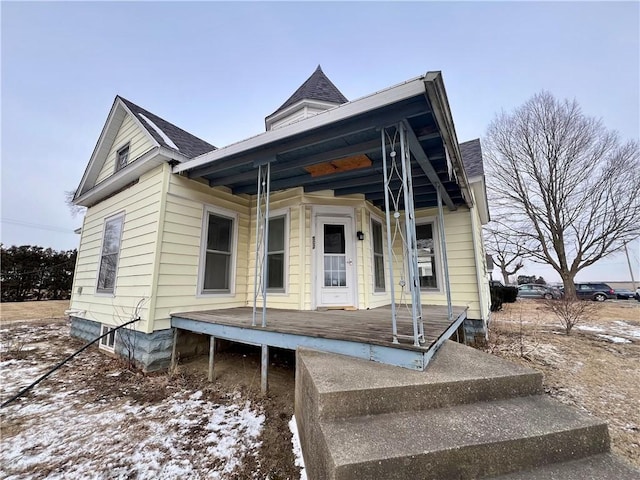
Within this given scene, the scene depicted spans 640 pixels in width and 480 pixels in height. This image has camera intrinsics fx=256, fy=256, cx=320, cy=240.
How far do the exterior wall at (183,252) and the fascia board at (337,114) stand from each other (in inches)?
45.9

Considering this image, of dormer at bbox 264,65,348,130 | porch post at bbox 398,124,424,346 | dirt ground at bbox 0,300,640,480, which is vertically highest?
dormer at bbox 264,65,348,130

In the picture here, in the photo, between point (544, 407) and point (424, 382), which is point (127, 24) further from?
point (544, 407)

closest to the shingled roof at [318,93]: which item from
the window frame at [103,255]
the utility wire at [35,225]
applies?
the window frame at [103,255]

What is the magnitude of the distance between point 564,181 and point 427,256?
47.8 ft

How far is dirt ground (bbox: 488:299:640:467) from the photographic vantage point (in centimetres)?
245

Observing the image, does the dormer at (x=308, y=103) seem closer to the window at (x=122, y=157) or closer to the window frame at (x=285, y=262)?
the window frame at (x=285, y=262)

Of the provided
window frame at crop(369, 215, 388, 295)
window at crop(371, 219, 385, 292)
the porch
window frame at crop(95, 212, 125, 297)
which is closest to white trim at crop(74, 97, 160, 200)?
window frame at crop(95, 212, 125, 297)

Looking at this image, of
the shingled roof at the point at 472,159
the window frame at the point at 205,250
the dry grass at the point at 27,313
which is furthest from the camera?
the dry grass at the point at 27,313

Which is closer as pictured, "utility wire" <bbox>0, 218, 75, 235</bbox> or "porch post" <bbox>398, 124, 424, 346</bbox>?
"porch post" <bbox>398, 124, 424, 346</bbox>

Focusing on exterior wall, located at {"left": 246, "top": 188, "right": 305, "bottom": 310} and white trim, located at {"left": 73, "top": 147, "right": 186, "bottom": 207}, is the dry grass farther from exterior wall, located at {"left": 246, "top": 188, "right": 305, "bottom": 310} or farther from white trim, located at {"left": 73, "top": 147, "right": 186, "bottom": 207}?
exterior wall, located at {"left": 246, "top": 188, "right": 305, "bottom": 310}

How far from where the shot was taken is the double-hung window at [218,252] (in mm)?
4637

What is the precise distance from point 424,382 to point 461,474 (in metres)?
0.51

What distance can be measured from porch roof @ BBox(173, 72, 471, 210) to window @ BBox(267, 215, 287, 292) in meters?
0.83

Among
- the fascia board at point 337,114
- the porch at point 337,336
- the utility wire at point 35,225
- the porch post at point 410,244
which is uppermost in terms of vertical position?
the utility wire at point 35,225
